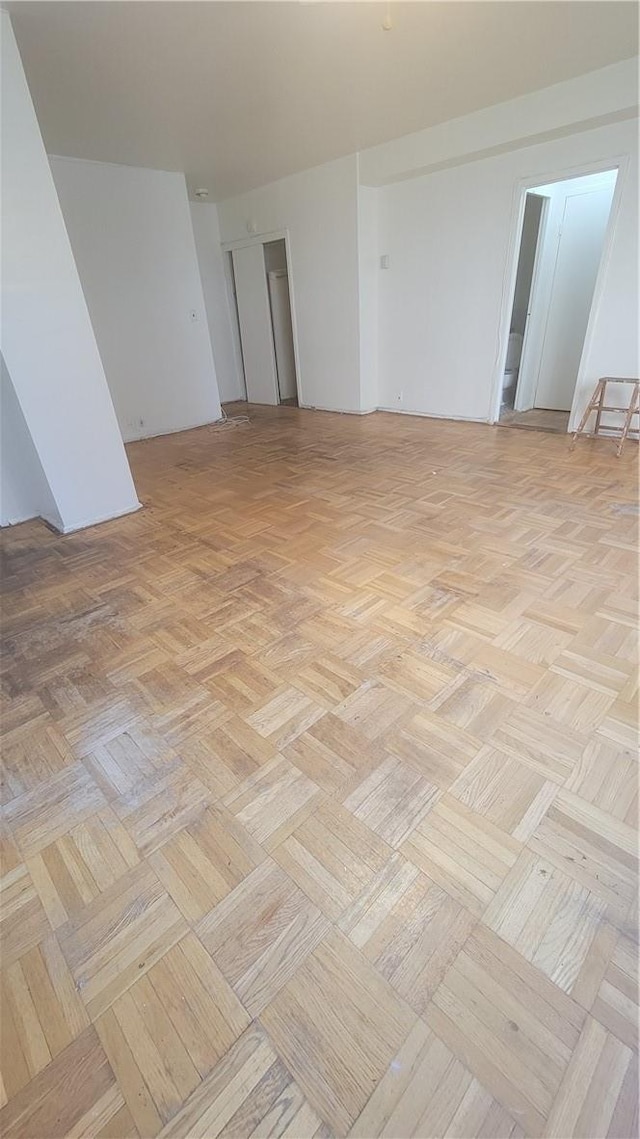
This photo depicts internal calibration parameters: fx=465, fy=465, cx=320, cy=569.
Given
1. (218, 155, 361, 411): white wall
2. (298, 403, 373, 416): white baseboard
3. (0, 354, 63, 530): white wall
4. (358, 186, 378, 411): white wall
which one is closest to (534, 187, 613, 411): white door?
(358, 186, 378, 411): white wall

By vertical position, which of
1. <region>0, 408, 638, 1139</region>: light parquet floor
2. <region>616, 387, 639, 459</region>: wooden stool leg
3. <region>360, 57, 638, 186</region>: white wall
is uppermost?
<region>360, 57, 638, 186</region>: white wall

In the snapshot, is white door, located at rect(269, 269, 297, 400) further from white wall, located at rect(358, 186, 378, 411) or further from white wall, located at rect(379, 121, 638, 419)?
white wall, located at rect(379, 121, 638, 419)

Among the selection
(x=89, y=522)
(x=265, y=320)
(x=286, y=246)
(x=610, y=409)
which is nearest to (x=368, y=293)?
(x=286, y=246)

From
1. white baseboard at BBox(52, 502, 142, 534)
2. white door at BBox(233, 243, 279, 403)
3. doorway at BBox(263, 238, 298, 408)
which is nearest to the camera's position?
white baseboard at BBox(52, 502, 142, 534)

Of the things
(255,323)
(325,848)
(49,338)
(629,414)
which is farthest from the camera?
(255,323)

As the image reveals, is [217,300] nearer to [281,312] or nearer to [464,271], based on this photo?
[281,312]

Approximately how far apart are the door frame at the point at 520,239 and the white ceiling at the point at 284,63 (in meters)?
0.61

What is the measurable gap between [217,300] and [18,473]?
475 centimetres

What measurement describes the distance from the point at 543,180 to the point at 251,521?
12.5 feet

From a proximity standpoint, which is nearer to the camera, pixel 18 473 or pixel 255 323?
pixel 18 473

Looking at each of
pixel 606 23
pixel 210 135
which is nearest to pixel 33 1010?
pixel 606 23

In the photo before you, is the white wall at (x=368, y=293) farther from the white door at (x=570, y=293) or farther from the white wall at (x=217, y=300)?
the white wall at (x=217, y=300)

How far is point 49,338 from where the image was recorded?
8.79 ft

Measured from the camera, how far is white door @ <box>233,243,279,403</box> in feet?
20.3
